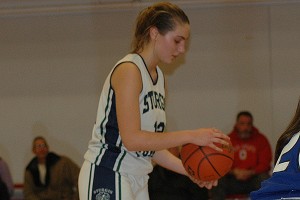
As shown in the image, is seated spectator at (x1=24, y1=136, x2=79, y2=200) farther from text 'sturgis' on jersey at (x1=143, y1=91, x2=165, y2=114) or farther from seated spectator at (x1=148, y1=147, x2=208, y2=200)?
text 'sturgis' on jersey at (x1=143, y1=91, x2=165, y2=114)

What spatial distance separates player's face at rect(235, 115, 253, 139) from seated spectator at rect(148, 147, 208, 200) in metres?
1.04

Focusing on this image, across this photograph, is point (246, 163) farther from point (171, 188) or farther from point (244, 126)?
point (171, 188)

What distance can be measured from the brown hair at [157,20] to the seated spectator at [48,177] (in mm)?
4719

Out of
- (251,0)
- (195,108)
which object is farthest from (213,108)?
(251,0)

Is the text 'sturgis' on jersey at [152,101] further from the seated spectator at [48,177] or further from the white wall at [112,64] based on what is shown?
the white wall at [112,64]

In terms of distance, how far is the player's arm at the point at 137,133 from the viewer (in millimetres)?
3092

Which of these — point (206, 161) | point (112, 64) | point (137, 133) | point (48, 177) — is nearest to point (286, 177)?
point (137, 133)

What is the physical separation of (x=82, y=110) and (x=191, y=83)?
4.85 ft

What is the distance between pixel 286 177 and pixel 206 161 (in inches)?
50.1

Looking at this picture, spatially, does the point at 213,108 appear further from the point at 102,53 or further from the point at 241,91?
the point at 102,53

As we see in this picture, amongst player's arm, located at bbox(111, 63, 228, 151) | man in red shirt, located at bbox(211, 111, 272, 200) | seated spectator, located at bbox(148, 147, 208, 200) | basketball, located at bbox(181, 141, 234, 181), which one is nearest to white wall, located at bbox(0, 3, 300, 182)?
man in red shirt, located at bbox(211, 111, 272, 200)

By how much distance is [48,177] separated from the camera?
786 centimetres

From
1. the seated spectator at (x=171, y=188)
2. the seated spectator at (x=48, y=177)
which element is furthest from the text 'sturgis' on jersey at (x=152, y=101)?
the seated spectator at (x=48, y=177)

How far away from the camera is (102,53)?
9.25 m
